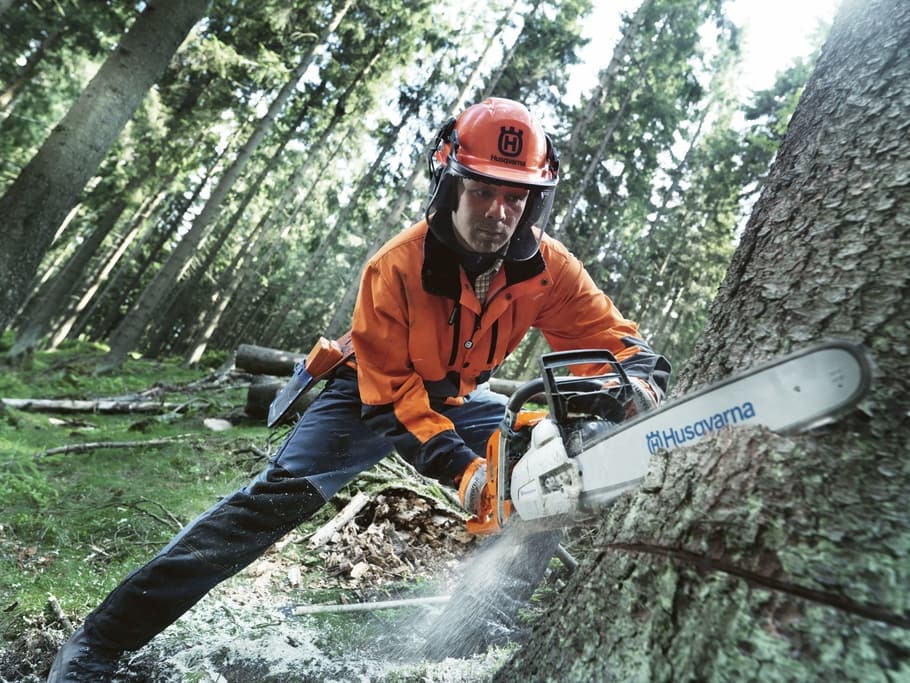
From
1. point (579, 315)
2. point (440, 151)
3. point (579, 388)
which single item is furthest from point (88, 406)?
point (579, 388)

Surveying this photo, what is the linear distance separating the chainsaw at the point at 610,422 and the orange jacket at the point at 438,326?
32cm

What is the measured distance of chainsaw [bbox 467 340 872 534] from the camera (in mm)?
832

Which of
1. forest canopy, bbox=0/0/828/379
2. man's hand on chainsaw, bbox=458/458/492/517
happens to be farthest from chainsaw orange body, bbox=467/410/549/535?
forest canopy, bbox=0/0/828/379

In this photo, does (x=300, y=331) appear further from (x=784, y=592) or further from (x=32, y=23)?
(x=784, y=592)

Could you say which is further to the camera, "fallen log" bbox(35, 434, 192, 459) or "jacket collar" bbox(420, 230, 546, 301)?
"fallen log" bbox(35, 434, 192, 459)

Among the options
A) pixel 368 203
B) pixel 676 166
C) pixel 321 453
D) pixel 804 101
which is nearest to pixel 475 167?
pixel 804 101

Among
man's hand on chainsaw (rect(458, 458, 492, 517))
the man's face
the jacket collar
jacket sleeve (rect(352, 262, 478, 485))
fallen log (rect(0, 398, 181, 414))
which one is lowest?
fallen log (rect(0, 398, 181, 414))

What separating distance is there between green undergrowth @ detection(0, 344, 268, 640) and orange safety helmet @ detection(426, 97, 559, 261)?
229 centimetres

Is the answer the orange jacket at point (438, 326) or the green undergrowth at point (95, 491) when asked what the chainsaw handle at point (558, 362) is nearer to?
the orange jacket at point (438, 326)

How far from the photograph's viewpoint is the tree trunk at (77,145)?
3.79 meters

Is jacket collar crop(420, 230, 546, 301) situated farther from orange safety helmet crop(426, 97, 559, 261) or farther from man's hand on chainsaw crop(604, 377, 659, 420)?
man's hand on chainsaw crop(604, 377, 659, 420)

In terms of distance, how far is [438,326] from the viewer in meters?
2.22

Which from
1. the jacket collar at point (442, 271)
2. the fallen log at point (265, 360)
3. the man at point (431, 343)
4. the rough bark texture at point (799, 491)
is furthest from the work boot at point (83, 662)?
the fallen log at point (265, 360)

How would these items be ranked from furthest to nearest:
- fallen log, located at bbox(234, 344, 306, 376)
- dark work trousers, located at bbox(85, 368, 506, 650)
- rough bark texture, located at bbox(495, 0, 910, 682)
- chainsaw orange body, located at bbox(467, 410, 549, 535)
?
fallen log, located at bbox(234, 344, 306, 376), dark work trousers, located at bbox(85, 368, 506, 650), chainsaw orange body, located at bbox(467, 410, 549, 535), rough bark texture, located at bbox(495, 0, 910, 682)
